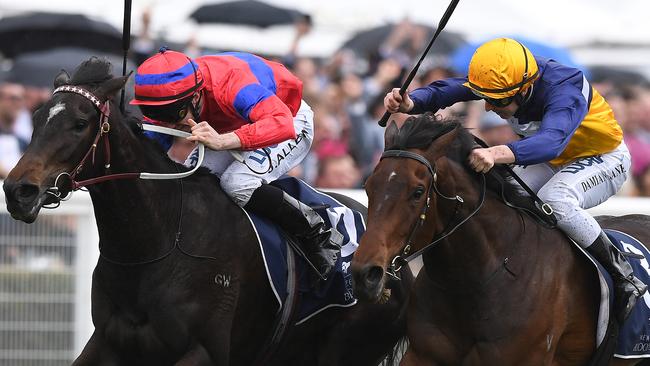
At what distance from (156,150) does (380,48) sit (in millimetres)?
8290

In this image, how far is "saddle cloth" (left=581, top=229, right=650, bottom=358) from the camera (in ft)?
19.1

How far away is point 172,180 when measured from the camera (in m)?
5.91

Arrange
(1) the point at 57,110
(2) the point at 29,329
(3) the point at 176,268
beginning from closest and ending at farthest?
(1) the point at 57,110, (3) the point at 176,268, (2) the point at 29,329

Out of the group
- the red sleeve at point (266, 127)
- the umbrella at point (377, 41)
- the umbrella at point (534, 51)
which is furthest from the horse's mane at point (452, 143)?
the umbrella at point (377, 41)

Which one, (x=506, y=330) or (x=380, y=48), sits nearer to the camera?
(x=506, y=330)

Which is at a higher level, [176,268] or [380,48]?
[176,268]

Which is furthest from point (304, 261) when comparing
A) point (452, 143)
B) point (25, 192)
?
point (25, 192)

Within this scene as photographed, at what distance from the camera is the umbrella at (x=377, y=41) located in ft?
47.8

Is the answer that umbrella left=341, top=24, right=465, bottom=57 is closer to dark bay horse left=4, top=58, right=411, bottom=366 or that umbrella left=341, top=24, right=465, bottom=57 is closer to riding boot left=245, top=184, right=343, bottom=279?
riding boot left=245, top=184, right=343, bottom=279

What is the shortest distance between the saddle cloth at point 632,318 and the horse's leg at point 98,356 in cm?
214

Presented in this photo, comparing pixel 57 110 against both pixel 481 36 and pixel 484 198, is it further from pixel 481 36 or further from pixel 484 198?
pixel 481 36

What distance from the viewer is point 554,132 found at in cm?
552

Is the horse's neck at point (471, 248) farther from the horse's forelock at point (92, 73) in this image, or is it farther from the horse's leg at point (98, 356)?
the horse's forelock at point (92, 73)

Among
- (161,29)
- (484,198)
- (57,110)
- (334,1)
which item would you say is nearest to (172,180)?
(57,110)
